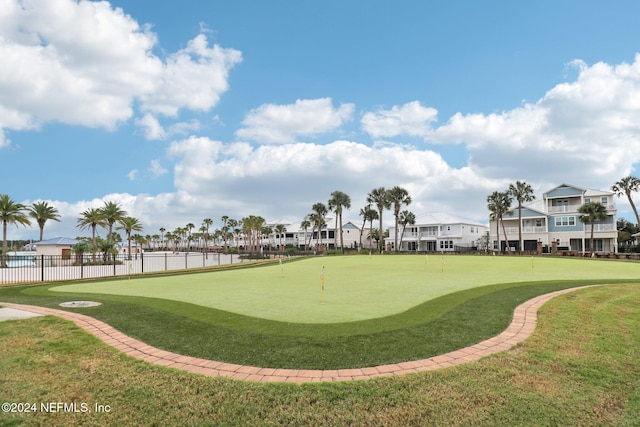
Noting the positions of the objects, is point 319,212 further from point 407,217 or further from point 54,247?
point 54,247

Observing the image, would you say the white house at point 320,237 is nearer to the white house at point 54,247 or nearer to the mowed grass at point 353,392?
the white house at point 54,247

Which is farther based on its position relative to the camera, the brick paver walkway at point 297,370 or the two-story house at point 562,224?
the two-story house at point 562,224

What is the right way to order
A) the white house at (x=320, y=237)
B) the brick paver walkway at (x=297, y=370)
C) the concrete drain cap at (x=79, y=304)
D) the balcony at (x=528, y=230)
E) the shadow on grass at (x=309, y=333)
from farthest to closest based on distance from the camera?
the white house at (x=320, y=237)
the balcony at (x=528, y=230)
the concrete drain cap at (x=79, y=304)
the shadow on grass at (x=309, y=333)
the brick paver walkway at (x=297, y=370)

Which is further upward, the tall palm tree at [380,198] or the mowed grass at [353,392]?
the tall palm tree at [380,198]

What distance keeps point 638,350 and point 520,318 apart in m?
2.12

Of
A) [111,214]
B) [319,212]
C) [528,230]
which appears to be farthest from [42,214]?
[528,230]

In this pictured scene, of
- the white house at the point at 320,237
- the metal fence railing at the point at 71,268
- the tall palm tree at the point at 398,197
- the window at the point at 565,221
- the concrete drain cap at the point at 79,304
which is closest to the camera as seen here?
the concrete drain cap at the point at 79,304

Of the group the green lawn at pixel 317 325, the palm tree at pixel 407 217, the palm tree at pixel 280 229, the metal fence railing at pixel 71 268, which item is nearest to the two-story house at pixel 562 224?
the palm tree at pixel 407 217

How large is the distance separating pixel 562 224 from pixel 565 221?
64 centimetres

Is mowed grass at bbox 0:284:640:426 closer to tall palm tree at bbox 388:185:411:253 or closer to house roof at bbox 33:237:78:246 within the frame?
house roof at bbox 33:237:78:246

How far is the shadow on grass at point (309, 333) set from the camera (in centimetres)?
521

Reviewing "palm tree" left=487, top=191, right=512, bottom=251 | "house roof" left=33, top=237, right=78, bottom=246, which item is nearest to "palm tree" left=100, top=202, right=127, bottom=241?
"house roof" left=33, top=237, right=78, bottom=246

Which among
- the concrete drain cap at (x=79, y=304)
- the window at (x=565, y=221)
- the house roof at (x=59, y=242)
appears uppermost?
the window at (x=565, y=221)

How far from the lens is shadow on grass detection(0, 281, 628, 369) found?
5207mm
